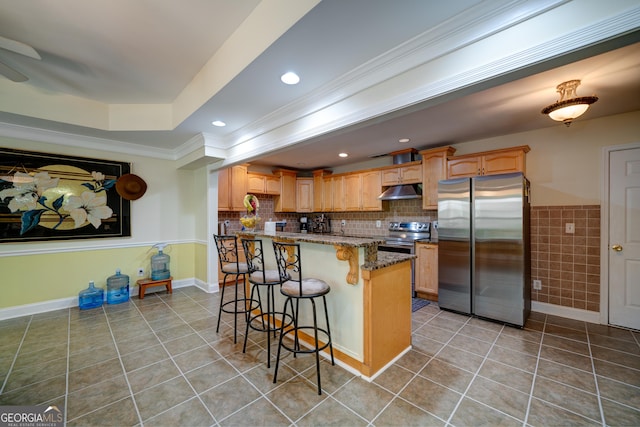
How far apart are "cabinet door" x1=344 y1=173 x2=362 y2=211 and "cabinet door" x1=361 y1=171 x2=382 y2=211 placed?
10cm

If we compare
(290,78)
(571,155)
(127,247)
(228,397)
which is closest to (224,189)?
(127,247)

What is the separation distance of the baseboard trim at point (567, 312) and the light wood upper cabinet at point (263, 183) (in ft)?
15.9

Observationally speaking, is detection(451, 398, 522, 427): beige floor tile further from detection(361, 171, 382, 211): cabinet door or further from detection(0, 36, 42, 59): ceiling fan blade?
detection(0, 36, 42, 59): ceiling fan blade

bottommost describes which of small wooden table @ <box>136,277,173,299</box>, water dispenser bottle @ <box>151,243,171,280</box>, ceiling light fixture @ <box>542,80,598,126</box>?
small wooden table @ <box>136,277,173,299</box>

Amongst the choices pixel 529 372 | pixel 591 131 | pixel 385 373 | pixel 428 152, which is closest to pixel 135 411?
pixel 385 373

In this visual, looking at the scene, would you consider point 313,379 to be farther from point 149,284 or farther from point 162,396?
point 149,284

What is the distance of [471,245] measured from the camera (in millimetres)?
3316

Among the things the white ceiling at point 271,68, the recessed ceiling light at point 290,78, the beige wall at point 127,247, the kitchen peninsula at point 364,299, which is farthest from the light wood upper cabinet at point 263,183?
the recessed ceiling light at point 290,78

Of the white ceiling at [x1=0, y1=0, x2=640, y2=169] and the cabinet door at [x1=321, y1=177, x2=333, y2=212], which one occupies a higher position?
the white ceiling at [x1=0, y1=0, x2=640, y2=169]

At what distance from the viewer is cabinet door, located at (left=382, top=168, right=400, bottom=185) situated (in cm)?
466

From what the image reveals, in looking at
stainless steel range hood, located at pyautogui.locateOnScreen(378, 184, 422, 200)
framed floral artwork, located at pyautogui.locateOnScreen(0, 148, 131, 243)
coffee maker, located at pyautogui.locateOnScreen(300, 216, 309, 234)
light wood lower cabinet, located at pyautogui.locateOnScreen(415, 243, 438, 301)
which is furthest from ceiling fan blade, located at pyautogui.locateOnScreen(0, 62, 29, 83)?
coffee maker, located at pyautogui.locateOnScreen(300, 216, 309, 234)

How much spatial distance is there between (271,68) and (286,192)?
397 cm

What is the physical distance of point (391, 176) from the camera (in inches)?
187

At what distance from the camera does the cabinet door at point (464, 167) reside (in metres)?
3.71
